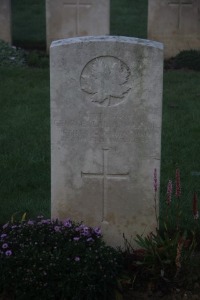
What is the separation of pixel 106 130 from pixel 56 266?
3.61ft

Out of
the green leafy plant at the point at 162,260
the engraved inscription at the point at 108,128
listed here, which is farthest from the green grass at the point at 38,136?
the engraved inscription at the point at 108,128

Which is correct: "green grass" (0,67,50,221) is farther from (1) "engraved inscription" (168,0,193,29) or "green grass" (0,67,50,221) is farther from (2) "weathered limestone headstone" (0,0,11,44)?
(1) "engraved inscription" (168,0,193,29)

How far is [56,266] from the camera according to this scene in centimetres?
466

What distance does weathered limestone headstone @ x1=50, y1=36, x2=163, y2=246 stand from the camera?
16.8ft

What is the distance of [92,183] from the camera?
534cm

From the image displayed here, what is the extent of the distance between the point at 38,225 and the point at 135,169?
32.1 inches

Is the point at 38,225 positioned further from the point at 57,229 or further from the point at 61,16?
the point at 61,16

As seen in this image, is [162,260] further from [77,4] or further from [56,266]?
[77,4]

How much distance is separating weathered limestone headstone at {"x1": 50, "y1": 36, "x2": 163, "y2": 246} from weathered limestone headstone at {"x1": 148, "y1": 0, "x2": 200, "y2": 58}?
9.11m

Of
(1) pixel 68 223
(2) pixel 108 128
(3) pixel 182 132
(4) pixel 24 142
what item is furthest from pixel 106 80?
(3) pixel 182 132

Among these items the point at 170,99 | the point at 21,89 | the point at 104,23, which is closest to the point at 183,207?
the point at 170,99

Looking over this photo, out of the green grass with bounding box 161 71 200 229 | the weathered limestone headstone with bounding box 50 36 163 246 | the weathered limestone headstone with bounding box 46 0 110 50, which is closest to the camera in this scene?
the weathered limestone headstone with bounding box 50 36 163 246

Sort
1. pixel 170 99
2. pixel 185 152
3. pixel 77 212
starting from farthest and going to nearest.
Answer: pixel 170 99 < pixel 185 152 < pixel 77 212

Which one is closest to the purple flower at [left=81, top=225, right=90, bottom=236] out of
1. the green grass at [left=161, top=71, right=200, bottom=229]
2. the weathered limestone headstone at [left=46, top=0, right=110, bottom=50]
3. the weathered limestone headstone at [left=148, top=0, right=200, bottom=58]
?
the green grass at [left=161, top=71, right=200, bottom=229]
